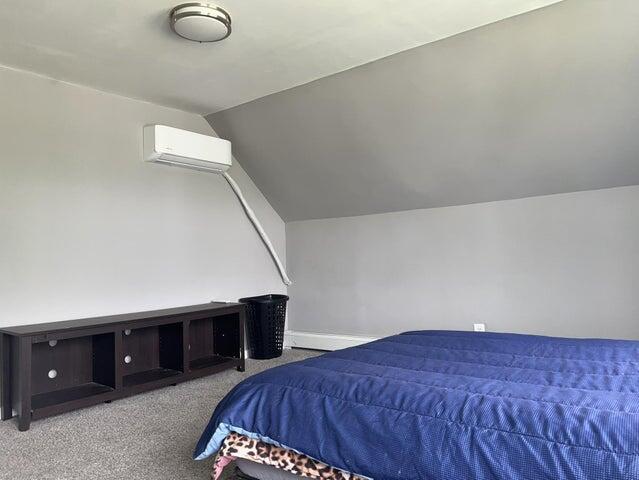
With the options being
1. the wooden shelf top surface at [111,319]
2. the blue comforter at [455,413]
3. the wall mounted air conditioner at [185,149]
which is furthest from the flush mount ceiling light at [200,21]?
the wooden shelf top surface at [111,319]

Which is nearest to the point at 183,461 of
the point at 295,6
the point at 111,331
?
the point at 111,331

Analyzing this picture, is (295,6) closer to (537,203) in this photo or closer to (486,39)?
(486,39)

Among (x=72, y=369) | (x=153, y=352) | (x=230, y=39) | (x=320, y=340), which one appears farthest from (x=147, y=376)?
(x=230, y=39)

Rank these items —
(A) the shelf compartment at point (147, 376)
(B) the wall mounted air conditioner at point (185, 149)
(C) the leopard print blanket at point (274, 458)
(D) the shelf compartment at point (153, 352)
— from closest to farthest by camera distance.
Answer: (C) the leopard print blanket at point (274, 458)
(A) the shelf compartment at point (147, 376)
(D) the shelf compartment at point (153, 352)
(B) the wall mounted air conditioner at point (185, 149)

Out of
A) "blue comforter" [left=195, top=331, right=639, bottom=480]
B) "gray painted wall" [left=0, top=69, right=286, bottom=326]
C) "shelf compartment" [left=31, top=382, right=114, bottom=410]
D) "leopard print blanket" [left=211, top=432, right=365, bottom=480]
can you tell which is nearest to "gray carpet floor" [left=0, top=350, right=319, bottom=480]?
"shelf compartment" [left=31, top=382, right=114, bottom=410]

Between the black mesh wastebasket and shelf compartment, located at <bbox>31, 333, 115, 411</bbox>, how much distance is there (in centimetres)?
140

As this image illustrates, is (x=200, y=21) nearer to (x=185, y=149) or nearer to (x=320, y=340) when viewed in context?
(x=185, y=149)

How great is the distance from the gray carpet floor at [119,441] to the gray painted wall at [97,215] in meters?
0.77

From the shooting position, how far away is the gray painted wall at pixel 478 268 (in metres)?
3.38

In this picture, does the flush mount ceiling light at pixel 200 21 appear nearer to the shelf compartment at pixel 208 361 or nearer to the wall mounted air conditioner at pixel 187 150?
the wall mounted air conditioner at pixel 187 150

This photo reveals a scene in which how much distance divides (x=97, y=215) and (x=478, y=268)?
3010 mm

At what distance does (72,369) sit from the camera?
329cm

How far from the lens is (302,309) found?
4.98 meters

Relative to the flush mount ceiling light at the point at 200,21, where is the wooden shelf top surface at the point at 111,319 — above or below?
below
